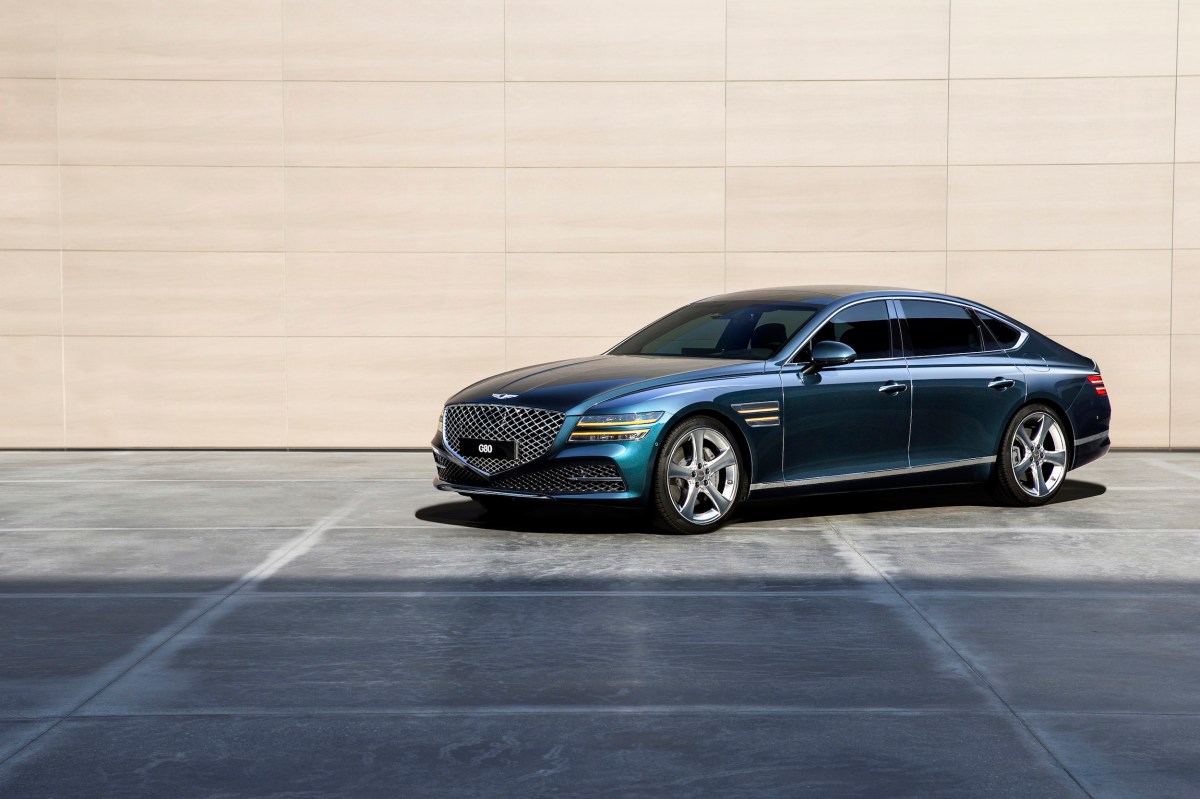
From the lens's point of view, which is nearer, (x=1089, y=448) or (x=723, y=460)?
(x=723, y=460)

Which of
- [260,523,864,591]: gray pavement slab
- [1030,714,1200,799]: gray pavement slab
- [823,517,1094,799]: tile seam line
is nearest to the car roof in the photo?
[260,523,864,591]: gray pavement slab

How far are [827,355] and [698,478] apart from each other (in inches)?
47.2

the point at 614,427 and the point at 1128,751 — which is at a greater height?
the point at 614,427

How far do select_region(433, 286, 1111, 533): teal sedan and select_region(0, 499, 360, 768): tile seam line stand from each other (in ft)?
3.05

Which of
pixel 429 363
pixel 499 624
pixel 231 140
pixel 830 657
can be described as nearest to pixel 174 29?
pixel 231 140

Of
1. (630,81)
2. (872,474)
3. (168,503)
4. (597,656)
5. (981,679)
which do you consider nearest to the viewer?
(981,679)

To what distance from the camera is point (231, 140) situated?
1580cm

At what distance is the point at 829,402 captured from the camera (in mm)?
9734

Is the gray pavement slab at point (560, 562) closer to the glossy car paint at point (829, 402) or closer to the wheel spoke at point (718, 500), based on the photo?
the wheel spoke at point (718, 500)

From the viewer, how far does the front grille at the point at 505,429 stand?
9.09 meters

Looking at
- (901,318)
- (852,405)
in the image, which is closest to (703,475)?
(852,405)

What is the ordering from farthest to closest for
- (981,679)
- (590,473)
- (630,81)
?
(630,81) < (590,473) < (981,679)

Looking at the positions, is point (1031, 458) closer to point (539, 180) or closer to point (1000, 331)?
point (1000, 331)

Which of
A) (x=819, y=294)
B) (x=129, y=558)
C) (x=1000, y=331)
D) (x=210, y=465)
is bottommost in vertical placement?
(x=210, y=465)
